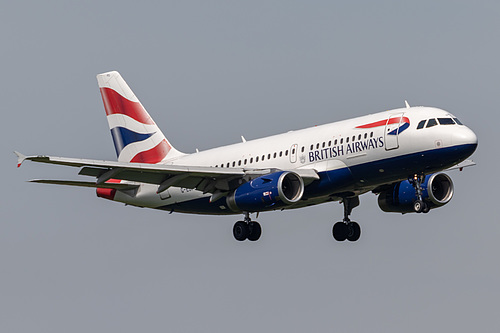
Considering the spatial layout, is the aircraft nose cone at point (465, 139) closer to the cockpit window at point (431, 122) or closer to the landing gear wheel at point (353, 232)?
the cockpit window at point (431, 122)

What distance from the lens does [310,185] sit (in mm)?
51375

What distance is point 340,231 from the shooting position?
189ft

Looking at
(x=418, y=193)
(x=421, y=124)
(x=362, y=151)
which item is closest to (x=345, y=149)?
(x=362, y=151)

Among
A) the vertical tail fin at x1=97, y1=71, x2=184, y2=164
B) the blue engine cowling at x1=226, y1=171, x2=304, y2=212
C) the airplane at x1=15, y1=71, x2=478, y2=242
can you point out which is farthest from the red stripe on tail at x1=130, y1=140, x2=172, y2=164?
the blue engine cowling at x1=226, y1=171, x2=304, y2=212

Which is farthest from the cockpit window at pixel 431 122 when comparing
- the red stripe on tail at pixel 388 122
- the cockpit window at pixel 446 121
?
the red stripe on tail at pixel 388 122

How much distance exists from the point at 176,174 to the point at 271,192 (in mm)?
4751

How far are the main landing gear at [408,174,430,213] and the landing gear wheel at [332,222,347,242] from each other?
6171 millimetres

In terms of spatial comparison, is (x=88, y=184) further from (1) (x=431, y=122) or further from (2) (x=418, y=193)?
(1) (x=431, y=122)

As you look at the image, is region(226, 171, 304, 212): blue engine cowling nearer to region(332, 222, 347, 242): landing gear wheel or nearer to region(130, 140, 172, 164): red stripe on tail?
region(332, 222, 347, 242): landing gear wheel

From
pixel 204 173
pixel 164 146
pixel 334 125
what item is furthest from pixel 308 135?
pixel 164 146

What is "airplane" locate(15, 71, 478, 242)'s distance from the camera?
49.0 m

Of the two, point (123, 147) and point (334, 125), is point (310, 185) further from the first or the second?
point (123, 147)

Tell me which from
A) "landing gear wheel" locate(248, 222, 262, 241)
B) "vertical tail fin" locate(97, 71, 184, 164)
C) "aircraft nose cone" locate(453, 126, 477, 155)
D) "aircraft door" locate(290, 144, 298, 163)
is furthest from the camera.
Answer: "vertical tail fin" locate(97, 71, 184, 164)

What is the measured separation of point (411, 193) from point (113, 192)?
15175 millimetres
